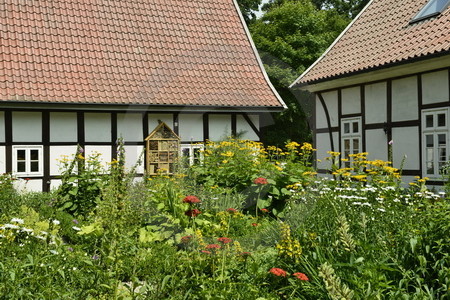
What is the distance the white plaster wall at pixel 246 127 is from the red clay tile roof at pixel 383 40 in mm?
1614

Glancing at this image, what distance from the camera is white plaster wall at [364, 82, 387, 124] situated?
13078 mm

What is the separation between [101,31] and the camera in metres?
15.3

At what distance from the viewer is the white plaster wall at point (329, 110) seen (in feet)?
48.8

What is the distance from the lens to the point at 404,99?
12.4 meters

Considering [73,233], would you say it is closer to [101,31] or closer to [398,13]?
[101,31]

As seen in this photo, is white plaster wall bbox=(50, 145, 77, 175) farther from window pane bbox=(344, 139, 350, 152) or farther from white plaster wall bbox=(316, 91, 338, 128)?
window pane bbox=(344, 139, 350, 152)

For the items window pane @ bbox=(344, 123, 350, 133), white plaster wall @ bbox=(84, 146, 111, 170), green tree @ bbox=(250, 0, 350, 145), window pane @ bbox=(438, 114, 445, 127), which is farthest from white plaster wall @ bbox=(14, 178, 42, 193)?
green tree @ bbox=(250, 0, 350, 145)

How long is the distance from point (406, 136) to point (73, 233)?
7.91 meters

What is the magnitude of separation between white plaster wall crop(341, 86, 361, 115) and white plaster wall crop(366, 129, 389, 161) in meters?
0.80

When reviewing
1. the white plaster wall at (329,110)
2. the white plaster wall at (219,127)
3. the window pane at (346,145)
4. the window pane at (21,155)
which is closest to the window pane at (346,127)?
the window pane at (346,145)

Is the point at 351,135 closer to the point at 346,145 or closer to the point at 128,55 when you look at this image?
the point at 346,145

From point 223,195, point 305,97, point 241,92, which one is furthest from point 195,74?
point 305,97

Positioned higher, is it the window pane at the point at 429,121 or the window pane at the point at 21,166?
the window pane at the point at 429,121

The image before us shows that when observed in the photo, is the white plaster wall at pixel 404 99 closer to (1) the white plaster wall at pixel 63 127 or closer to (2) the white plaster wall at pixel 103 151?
(2) the white plaster wall at pixel 103 151
